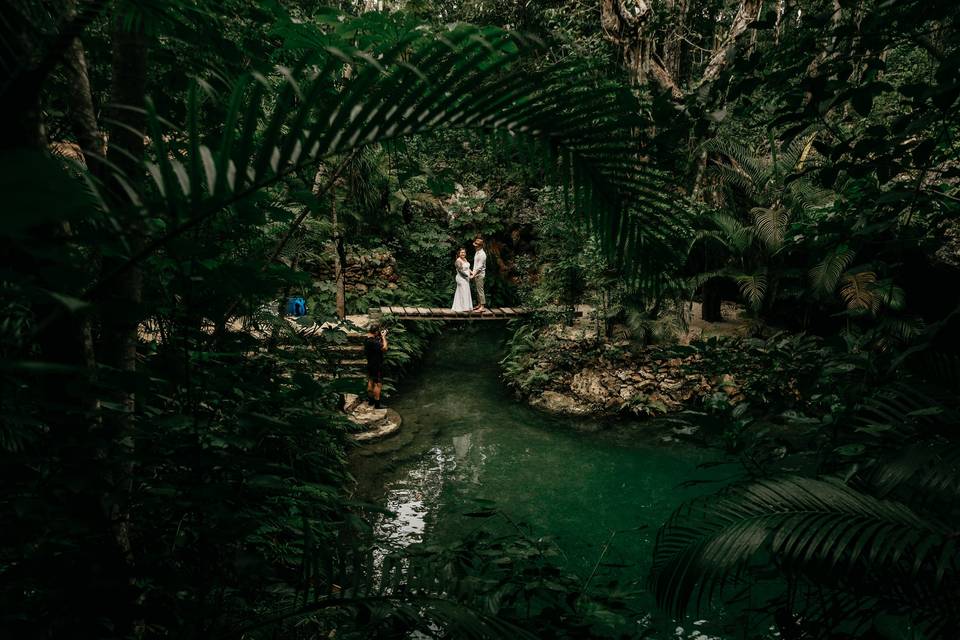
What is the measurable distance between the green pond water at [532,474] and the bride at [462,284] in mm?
→ 2490

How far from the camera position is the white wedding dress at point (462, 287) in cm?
1007

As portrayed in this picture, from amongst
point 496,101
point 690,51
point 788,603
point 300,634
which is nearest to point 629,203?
point 496,101

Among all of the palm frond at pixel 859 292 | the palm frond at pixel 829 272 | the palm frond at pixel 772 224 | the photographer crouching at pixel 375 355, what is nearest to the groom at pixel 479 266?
the photographer crouching at pixel 375 355

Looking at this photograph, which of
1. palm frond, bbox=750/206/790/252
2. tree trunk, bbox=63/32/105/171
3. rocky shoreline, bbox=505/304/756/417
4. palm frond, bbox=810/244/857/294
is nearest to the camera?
tree trunk, bbox=63/32/105/171

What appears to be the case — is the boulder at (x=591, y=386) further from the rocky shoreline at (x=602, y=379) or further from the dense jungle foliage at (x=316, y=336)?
the dense jungle foliage at (x=316, y=336)

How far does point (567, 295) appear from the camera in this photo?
30.3 feet

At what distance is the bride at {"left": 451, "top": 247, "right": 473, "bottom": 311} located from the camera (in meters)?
10.1

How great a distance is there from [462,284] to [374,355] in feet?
11.9

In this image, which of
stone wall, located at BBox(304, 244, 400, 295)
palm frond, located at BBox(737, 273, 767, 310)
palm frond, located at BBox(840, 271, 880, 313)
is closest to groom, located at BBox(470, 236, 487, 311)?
stone wall, located at BBox(304, 244, 400, 295)

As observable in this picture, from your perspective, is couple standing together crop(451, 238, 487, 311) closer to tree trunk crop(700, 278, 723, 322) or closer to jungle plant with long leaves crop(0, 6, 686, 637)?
tree trunk crop(700, 278, 723, 322)

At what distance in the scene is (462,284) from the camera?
10211 mm

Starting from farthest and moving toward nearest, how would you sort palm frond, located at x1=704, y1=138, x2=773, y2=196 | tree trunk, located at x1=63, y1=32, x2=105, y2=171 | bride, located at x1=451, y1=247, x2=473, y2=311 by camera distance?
1. bride, located at x1=451, y1=247, x2=473, y2=311
2. palm frond, located at x1=704, y1=138, x2=773, y2=196
3. tree trunk, located at x1=63, y1=32, x2=105, y2=171

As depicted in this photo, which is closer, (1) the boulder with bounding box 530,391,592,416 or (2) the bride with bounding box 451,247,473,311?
(1) the boulder with bounding box 530,391,592,416

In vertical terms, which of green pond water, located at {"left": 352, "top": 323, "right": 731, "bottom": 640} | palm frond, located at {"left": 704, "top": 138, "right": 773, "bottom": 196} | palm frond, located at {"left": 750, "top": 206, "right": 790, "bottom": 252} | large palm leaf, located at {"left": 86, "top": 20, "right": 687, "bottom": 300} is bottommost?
green pond water, located at {"left": 352, "top": 323, "right": 731, "bottom": 640}
